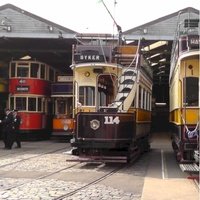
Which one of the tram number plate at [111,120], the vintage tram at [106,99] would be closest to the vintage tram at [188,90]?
the tram number plate at [111,120]

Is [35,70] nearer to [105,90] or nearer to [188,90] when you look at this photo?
[105,90]

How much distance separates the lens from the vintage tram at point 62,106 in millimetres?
29656

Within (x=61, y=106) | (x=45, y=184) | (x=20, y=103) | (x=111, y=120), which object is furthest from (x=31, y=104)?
(x=45, y=184)

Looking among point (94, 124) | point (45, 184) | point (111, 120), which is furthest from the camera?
point (94, 124)

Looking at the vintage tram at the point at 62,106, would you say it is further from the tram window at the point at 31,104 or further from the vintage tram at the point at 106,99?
the vintage tram at the point at 106,99

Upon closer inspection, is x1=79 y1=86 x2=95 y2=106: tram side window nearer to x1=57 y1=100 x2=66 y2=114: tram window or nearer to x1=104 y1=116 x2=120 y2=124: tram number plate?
x1=104 y1=116 x2=120 y2=124: tram number plate

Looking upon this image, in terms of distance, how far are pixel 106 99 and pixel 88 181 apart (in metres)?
5.01

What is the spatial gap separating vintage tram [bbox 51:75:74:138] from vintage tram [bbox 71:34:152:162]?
453 inches

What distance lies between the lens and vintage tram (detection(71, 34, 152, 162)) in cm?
1519

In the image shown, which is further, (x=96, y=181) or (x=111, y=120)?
(x=111, y=120)

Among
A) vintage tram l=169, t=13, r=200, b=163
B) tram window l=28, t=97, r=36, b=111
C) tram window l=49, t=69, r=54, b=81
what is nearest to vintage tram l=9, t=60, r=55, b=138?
tram window l=28, t=97, r=36, b=111

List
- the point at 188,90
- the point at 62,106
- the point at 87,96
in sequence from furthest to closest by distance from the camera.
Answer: the point at 62,106 < the point at 87,96 < the point at 188,90

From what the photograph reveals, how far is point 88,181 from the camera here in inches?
489

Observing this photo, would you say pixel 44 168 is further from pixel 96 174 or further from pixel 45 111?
pixel 45 111
